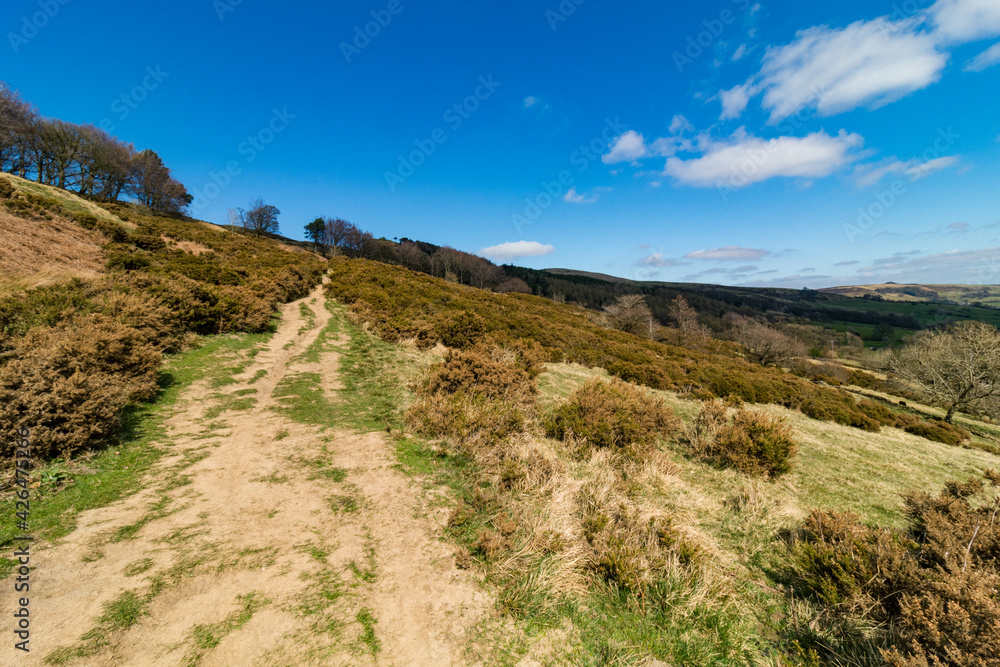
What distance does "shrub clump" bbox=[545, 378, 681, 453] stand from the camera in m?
7.96

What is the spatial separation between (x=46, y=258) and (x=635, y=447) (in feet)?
73.6

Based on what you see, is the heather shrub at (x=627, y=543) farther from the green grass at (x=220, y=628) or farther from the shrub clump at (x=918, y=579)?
the green grass at (x=220, y=628)

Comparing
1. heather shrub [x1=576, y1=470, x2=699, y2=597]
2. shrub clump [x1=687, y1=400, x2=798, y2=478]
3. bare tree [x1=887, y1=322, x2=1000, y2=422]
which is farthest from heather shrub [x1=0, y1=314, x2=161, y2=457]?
bare tree [x1=887, y1=322, x2=1000, y2=422]

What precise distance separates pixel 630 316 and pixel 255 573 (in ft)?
140

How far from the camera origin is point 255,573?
354 cm

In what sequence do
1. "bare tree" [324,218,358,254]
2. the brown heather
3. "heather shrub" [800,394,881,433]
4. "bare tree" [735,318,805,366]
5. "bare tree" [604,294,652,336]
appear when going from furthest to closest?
"bare tree" [324,218,358,254], "bare tree" [604,294,652,336], "bare tree" [735,318,805,366], the brown heather, "heather shrub" [800,394,881,433]

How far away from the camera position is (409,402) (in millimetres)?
9031

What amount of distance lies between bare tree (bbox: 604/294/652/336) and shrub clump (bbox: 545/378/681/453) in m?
31.8

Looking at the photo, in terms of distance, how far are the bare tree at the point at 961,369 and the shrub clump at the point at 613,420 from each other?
1061 inches

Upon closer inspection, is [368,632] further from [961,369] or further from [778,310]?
[778,310]

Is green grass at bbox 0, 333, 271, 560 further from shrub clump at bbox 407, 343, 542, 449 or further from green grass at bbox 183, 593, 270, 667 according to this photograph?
shrub clump at bbox 407, 343, 542, 449

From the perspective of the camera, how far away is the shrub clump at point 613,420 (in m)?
7.96

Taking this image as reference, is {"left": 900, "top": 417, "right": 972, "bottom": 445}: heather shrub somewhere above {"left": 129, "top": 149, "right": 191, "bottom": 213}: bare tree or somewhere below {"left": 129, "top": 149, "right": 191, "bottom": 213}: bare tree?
below

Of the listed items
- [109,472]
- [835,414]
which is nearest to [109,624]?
[109,472]
